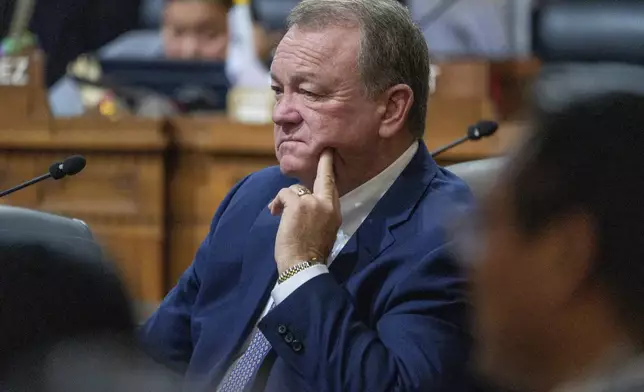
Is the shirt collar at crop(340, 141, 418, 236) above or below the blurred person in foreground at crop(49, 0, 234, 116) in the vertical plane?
above

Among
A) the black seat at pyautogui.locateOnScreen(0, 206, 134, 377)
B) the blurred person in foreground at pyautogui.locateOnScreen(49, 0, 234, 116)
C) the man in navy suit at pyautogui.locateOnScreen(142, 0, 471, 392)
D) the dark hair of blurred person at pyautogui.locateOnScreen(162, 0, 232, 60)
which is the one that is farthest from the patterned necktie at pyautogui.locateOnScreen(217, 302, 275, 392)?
the dark hair of blurred person at pyautogui.locateOnScreen(162, 0, 232, 60)

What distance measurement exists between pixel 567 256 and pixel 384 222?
81 cm

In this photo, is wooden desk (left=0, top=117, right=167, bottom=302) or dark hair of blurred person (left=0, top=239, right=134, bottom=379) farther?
wooden desk (left=0, top=117, right=167, bottom=302)

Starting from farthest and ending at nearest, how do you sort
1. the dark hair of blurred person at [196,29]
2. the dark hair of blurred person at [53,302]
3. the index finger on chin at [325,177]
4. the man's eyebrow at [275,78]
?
the dark hair of blurred person at [196,29] → the man's eyebrow at [275,78] → the index finger on chin at [325,177] → the dark hair of blurred person at [53,302]

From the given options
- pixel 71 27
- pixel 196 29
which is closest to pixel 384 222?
pixel 196 29

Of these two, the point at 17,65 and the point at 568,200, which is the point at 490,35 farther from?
the point at 568,200

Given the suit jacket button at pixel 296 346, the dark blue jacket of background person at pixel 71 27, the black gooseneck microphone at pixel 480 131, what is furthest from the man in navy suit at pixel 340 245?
the dark blue jacket of background person at pixel 71 27

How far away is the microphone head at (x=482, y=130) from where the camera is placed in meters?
2.14

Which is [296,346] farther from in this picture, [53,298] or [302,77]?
[53,298]

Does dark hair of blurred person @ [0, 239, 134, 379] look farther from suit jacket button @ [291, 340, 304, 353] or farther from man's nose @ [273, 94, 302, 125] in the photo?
man's nose @ [273, 94, 302, 125]

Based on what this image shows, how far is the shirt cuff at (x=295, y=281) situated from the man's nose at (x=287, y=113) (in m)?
0.30

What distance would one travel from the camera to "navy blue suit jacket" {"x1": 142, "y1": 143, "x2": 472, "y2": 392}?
1645 millimetres

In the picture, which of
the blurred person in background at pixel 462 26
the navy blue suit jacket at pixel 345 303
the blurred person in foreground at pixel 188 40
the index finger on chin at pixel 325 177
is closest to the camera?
the navy blue suit jacket at pixel 345 303

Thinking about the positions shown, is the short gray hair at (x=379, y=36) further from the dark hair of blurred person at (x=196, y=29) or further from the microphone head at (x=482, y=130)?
the dark hair of blurred person at (x=196, y=29)
